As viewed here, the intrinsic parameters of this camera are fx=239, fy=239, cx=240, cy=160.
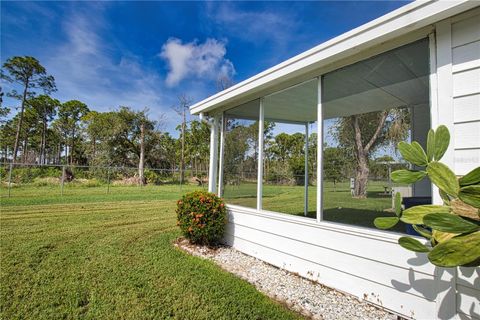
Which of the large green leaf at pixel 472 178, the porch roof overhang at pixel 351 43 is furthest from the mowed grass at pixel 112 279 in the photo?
the porch roof overhang at pixel 351 43

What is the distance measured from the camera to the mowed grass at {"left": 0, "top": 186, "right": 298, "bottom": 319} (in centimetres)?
207

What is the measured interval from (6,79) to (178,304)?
22790 mm

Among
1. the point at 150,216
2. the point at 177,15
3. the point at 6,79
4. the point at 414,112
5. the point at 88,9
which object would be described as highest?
the point at 6,79

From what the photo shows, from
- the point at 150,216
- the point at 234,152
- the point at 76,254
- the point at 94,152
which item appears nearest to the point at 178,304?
the point at 76,254

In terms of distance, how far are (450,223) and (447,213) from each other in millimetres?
60

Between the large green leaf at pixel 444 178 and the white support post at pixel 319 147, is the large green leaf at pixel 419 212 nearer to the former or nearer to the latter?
the large green leaf at pixel 444 178

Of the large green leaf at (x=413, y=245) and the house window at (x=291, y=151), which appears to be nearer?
the large green leaf at (x=413, y=245)

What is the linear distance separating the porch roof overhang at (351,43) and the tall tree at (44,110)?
2684cm

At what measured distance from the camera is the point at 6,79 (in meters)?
16.9

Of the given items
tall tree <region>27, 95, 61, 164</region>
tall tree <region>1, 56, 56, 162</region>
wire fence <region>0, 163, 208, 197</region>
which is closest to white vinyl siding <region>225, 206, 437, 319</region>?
wire fence <region>0, 163, 208, 197</region>

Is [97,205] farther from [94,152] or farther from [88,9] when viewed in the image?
[94,152]

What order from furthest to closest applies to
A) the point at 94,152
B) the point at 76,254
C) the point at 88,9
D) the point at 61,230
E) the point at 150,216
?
1. the point at 94,152
2. the point at 150,216
3. the point at 88,9
4. the point at 61,230
5. the point at 76,254

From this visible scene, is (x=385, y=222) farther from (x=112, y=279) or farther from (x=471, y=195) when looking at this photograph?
(x=112, y=279)

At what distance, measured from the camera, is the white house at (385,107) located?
1.67 meters
